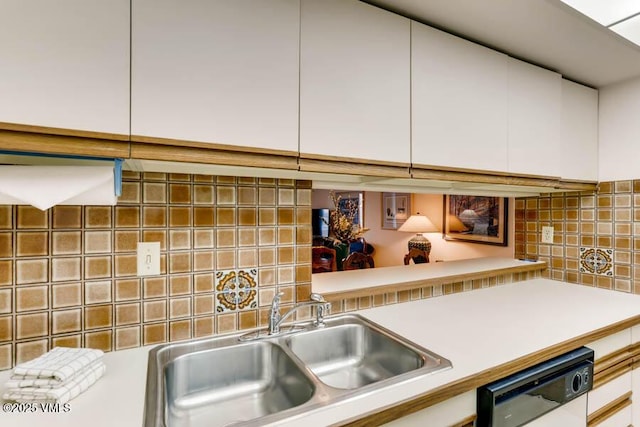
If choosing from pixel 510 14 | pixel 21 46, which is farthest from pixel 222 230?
pixel 510 14

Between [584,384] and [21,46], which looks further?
[584,384]

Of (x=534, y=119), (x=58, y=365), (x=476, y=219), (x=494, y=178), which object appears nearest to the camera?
(x=58, y=365)

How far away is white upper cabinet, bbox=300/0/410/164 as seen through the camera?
39.5 inches

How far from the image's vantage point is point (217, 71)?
0.87 m

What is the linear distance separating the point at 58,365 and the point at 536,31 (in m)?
1.94

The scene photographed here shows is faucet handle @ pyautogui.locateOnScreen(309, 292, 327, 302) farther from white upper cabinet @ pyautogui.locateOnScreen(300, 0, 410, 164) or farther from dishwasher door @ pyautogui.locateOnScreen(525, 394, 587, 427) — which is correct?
dishwasher door @ pyautogui.locateOnScreen(525, 394, 587, 427)

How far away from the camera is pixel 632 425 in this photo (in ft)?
4.71

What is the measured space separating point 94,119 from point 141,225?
1.38 ft

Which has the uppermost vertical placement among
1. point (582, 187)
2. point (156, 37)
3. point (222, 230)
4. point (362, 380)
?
point (156, 37)

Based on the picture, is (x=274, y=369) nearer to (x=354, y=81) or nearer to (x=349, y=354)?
(x=349, y=354)

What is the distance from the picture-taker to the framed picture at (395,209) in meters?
4.39

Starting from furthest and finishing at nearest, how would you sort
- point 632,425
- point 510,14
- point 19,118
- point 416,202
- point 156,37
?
point 416,202, point 632,425, point 510,14, point 156,37, point 19,118

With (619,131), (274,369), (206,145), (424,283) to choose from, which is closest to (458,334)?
(424,283)

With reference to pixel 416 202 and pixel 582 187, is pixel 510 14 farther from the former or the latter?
pixel 416 202
